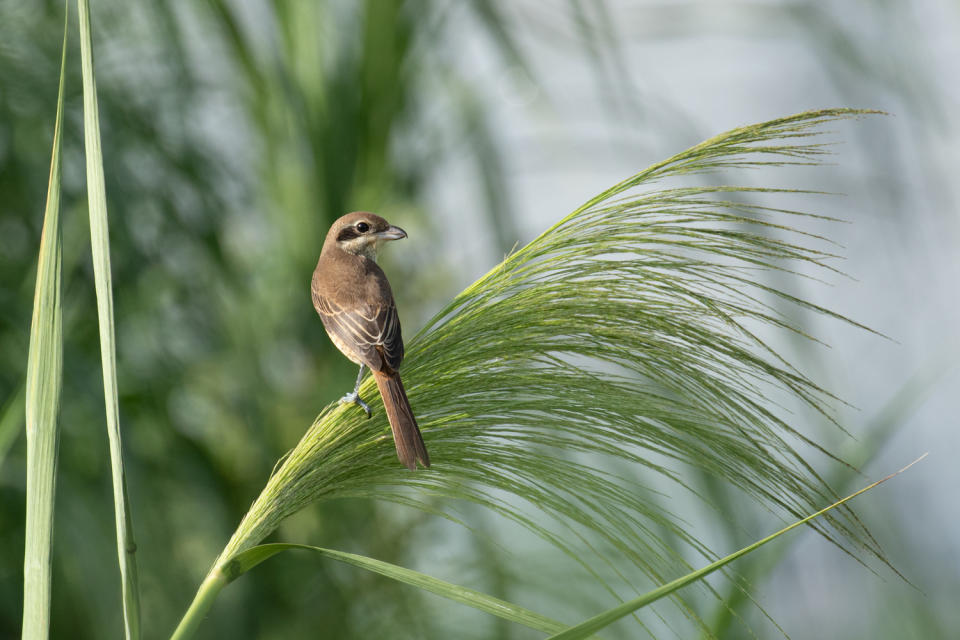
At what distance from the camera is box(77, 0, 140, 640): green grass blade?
713 millimetres

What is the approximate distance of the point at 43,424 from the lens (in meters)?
0.75

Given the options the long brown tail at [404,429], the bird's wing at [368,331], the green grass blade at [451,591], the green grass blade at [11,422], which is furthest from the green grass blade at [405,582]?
the green grass blade at [11,422]

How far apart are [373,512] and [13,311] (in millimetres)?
978

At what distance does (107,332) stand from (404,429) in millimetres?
292

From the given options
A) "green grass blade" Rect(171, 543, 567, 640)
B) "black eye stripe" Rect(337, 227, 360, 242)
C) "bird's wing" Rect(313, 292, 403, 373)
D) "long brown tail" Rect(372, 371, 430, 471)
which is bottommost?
"green grass blade" Rect(171, 543, 567, 640)

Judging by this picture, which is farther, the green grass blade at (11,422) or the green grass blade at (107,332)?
the green grass blade at (11,422)

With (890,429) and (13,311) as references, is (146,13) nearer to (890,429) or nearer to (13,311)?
(13,311)

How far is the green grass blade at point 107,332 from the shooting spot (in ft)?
2.34

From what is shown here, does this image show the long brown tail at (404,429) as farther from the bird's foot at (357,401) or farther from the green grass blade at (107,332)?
the green grass blade at (107,332)

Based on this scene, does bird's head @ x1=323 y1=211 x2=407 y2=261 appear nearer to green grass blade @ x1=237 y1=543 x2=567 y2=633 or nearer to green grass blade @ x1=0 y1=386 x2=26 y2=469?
green grass blade @ x1=0 y1=386 x2=26 y2=469

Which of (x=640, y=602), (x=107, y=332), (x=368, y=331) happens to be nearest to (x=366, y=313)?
(x=368, y=331)

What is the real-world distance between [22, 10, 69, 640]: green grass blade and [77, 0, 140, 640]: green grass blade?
0.15ft

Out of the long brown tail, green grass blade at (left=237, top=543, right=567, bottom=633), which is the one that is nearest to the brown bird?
the long brown tail

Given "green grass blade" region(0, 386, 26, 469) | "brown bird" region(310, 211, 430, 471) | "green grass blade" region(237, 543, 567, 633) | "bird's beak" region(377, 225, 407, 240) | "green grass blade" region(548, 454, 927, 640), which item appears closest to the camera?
"green grass blade" region(548, 454, 927, 640)
